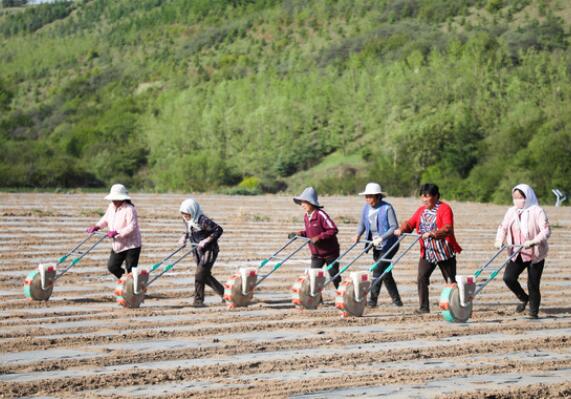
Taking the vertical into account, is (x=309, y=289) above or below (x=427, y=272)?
below

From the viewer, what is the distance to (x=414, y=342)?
424 inches

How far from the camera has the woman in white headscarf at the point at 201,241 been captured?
13.5 m

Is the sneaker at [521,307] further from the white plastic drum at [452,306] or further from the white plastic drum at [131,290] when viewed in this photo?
the white plastic drum at [131,290]

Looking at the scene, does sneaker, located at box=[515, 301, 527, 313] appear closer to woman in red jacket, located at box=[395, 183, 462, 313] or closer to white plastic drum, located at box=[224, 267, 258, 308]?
woman in red jacket, located at box=[395, 183, 462, 313]

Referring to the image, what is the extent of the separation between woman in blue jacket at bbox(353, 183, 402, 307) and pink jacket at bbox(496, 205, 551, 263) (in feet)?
4.40

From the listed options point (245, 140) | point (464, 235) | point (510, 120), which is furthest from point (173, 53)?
point (464, 235)

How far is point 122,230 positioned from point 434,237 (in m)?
3.92

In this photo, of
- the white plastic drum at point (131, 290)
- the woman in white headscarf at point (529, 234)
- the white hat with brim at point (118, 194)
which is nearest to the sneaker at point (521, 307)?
the woman in white headscarf at point (529, 234)

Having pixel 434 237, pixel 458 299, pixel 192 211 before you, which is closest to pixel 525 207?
pixel 434 237

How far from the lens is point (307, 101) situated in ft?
289

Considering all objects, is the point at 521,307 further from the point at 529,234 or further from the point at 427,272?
the point at 427,272

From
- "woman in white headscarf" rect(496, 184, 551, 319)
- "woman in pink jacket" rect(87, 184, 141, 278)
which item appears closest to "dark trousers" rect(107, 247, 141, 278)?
"woman in pink jacket" rect(87, 184, 141, 278)

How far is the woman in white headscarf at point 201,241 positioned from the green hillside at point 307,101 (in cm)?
4073

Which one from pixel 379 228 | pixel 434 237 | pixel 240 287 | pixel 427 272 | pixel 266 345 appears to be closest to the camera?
pixel 266 345
